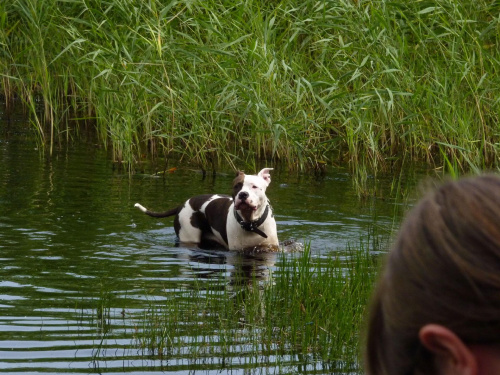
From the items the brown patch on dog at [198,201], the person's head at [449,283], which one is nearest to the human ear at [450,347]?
Answer: the person's head at [449,283]

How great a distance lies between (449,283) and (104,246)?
7616mm

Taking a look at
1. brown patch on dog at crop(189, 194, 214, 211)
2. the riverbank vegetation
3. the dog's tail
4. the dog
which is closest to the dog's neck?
the dog

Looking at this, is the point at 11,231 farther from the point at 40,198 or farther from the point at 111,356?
the point at 111,356

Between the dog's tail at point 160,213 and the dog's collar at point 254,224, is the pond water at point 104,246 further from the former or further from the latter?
the dog's collar at point 254,224

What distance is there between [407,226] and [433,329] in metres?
0.12

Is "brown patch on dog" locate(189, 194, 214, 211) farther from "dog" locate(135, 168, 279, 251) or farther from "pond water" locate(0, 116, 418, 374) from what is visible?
"pond water" locate(0, 116, 418, 374)

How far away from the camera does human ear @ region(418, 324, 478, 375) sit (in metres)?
0.85

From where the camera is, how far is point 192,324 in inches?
216

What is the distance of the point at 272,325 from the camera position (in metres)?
5.47

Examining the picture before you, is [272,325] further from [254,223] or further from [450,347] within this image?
[450,347]

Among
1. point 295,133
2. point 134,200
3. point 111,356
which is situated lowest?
point 111,356

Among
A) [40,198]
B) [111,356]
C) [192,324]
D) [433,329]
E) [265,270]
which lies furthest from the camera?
[40,198]

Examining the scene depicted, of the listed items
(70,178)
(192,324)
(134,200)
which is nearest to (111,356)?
(192,324)

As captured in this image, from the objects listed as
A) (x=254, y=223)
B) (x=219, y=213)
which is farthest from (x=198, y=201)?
(x=254, y=223)
